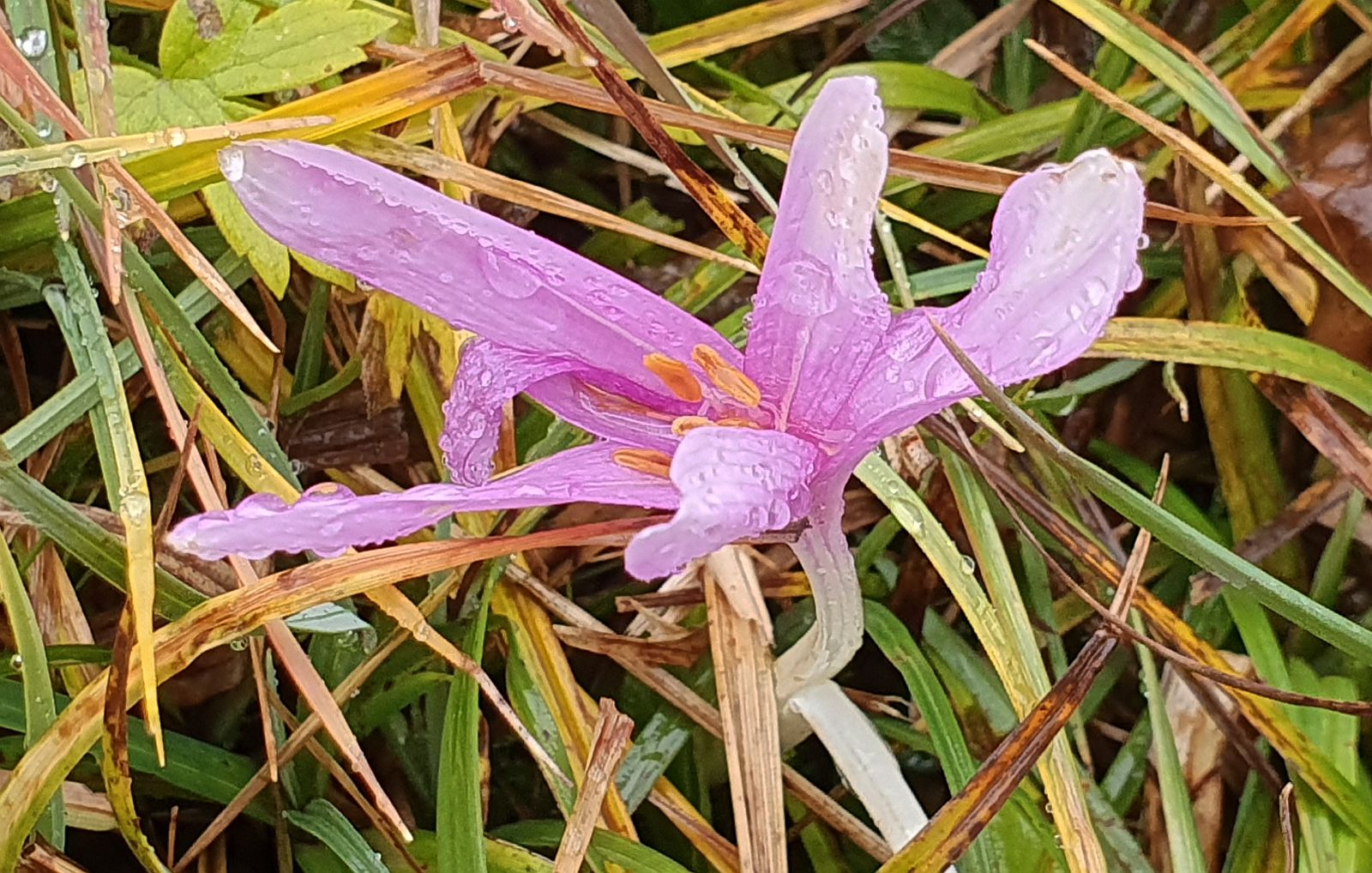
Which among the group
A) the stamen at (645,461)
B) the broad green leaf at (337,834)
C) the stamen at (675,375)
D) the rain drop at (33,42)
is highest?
the rain drop at (33,42)

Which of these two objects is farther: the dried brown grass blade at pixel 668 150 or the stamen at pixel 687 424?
the dried brown grass blade at pixel 668 150

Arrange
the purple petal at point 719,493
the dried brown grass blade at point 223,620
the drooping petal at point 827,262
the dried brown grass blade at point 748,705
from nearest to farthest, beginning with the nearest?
the purple petal at point 719,493, the drooping petal at point 827,262, the dried brown grass blade at point 223,620, the dried brown grass blade at point 748,705

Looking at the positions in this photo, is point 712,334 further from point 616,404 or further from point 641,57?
point 641,57

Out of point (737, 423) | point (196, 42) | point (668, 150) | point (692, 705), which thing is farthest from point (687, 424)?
point (196, 42)

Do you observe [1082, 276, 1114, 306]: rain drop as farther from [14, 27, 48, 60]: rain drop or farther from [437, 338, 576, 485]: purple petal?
[14, 27, 48, 60]: rain drop

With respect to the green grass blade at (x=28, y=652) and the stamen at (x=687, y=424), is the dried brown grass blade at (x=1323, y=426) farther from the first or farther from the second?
the green grass blade at (x=28, y=652)

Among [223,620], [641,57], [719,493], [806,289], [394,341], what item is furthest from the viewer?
[394,341]

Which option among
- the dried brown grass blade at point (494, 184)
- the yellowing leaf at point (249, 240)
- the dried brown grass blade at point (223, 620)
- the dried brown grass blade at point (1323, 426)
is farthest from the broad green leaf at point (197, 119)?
the dried brown grass blade at point (1323, 426)
